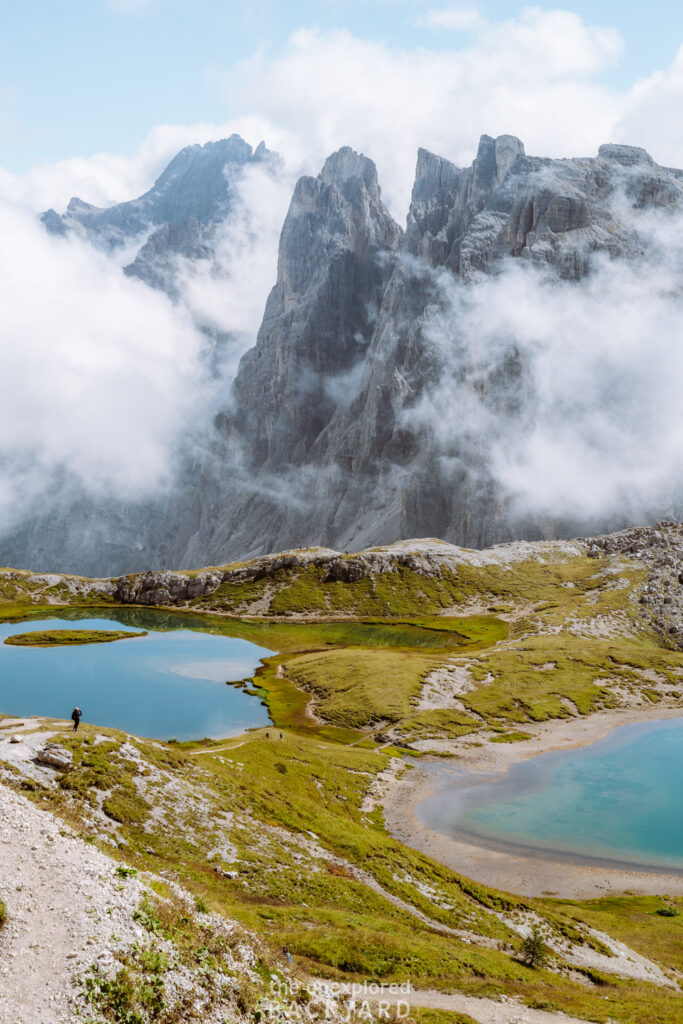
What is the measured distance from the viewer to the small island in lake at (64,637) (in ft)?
470

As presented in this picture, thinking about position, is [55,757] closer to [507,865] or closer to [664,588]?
[507,865]

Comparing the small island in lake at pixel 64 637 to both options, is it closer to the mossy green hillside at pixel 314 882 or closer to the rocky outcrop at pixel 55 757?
the mossy green hillside at pixel 314 882

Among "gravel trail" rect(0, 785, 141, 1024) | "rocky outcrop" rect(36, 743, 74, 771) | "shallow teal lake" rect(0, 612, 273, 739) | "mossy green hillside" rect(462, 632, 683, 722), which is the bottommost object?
"shallow teal lake" rect(0, 612, 273, 739)

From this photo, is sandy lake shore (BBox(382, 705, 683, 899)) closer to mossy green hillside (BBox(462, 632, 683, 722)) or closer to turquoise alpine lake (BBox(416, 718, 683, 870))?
turquoise alpine lake (BBox(416, 718, 683, 870))

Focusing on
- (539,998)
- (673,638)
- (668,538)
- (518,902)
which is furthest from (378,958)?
(668,538)

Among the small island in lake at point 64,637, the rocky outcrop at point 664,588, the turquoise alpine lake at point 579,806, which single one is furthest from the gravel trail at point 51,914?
the rocky outcrop at point 664,588

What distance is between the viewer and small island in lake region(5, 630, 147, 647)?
143 metres

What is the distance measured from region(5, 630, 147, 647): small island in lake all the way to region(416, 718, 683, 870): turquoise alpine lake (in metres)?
101

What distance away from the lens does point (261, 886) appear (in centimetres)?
3362

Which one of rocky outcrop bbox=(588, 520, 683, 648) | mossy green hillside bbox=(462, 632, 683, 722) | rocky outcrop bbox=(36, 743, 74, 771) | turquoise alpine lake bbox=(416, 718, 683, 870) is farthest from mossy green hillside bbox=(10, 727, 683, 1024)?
rocky outcrop bbox=(588, 520, 683, 648)

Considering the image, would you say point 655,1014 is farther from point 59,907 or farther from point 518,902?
point 59,907

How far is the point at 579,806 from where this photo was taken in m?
67.8

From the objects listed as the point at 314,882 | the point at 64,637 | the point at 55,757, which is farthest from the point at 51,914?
the point at 64,637

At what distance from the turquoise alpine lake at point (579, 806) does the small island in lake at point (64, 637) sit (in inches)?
3962
